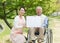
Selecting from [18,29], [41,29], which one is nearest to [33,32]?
[41,29]

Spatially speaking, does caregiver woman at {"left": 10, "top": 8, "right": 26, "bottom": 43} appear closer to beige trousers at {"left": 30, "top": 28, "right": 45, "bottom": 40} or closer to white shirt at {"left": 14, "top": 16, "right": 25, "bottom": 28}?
white shirt at {"left": 14, "top": 16, "right": 25, "bottom": 28}

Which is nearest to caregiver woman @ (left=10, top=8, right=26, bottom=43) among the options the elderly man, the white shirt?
the white shirt

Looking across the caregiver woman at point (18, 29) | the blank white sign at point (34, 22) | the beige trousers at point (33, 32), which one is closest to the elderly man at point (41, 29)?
the beige trousers at point (33, 32)

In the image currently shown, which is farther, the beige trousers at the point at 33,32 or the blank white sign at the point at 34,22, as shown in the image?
the beige trousers at the point at 33,32

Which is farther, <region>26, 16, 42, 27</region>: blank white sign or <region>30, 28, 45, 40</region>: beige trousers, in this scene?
<region>30, 28, 45, 40</region>: beige trousers

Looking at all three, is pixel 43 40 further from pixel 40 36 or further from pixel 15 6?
pixel 15 6

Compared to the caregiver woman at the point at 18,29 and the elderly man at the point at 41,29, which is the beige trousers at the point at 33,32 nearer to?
the elderly man at the point at 41,29

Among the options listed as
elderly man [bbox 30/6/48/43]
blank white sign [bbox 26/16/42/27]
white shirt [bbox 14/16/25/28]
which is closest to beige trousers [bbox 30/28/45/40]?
elderly man [bbox 30/6/48/43]

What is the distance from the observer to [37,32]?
759 cm

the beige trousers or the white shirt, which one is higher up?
the white shirt

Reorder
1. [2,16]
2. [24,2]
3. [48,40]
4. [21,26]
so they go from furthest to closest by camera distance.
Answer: [2,16], [24,2], [48,40], [21,26]

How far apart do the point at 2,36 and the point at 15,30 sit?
4.60 meters

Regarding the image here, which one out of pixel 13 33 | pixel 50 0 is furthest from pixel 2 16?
pixel 13 33

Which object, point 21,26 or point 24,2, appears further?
point 24,2
